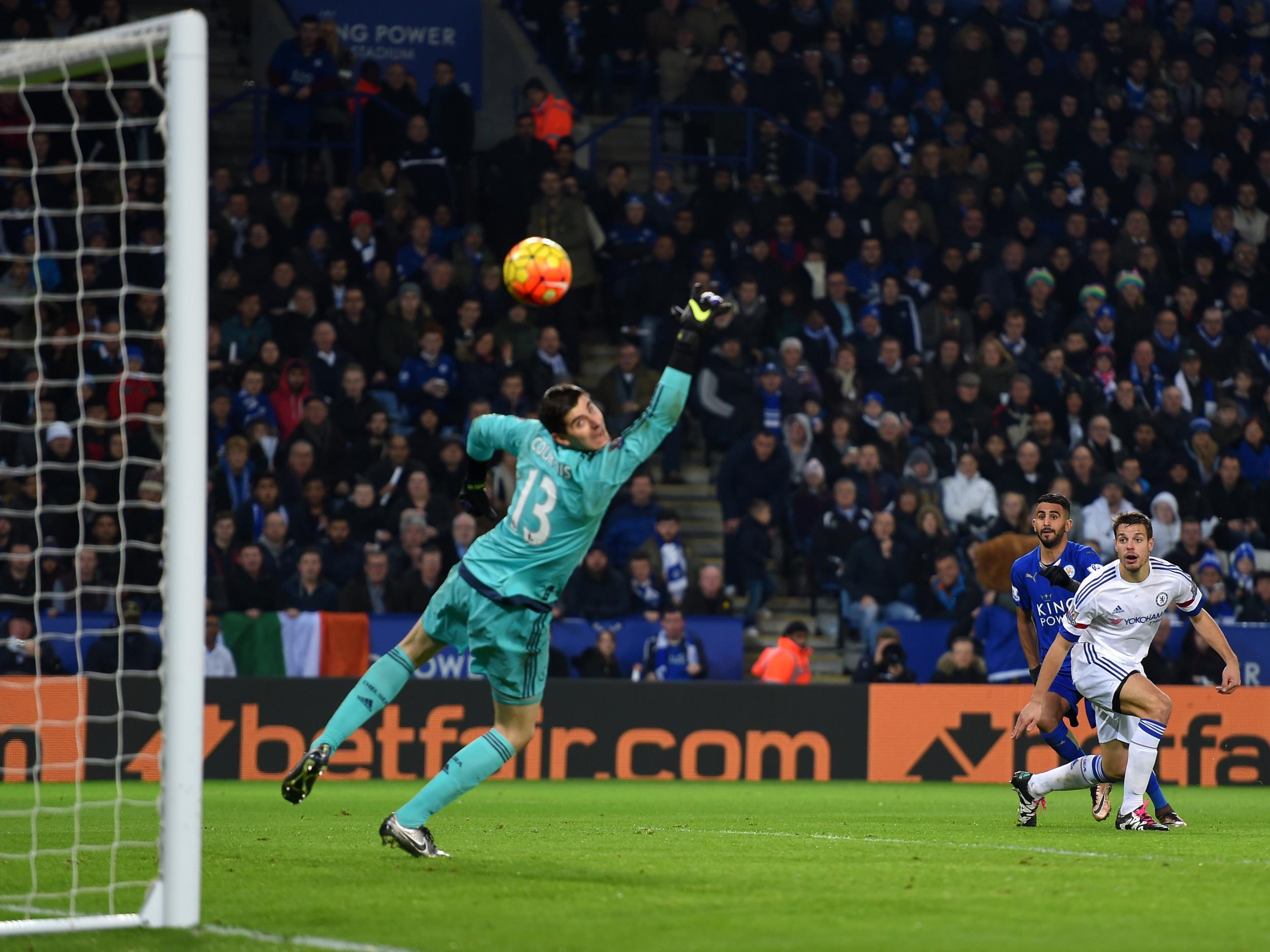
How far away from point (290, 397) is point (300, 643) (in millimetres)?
2824

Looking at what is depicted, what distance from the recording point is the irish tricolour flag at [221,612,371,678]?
51.4 ft

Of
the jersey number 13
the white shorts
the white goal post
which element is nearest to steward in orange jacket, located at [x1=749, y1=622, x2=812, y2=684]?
the white shorts

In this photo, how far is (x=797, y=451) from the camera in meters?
18.3

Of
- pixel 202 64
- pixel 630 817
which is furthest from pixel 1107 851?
pixel 202 64

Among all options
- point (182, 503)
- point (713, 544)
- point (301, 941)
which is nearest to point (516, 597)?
point (182, 503)

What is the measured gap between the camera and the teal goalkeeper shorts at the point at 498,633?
7184mm

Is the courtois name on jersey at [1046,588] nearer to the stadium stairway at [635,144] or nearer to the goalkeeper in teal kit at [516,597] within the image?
the goalkeeper in teal kit at [516,597]

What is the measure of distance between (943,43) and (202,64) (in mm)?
18577

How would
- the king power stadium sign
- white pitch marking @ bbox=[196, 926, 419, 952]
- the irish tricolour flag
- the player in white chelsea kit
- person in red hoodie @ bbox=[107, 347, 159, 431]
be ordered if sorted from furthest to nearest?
1. the king power stadium sign
2. person in red hoodie @ bbox=[107, 347, 159, 431]
3. the irish tricolour flag
4. the player in white chelsea kit
5. white pitch marking @ bbox=[196, 926, 419, 952]

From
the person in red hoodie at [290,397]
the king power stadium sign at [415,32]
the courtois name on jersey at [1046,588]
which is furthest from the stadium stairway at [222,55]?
the courtois name on jersey at [1046,588]

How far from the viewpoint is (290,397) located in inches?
686

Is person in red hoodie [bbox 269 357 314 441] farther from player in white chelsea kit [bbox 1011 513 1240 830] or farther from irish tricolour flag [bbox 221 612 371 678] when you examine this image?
player in white chelsea kit [bbox 1011 513 1240 830]

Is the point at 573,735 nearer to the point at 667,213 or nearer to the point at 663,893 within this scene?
the point at 667,213

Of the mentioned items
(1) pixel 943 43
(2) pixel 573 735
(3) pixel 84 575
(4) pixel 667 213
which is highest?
(1) pixel 943 43
